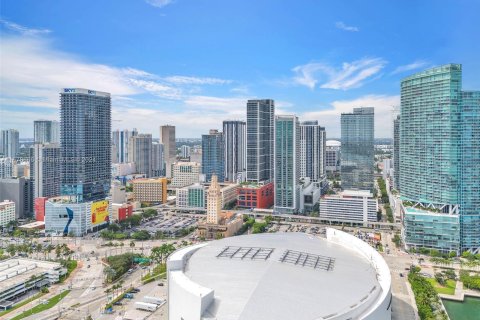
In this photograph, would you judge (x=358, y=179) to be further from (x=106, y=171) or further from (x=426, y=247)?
(x=106, y=171)

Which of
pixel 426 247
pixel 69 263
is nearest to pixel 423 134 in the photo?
pixel 426 247

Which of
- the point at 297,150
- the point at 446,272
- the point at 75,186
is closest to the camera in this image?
the point at 446,272

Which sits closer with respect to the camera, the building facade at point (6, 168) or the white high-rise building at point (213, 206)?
the white high-rise building at point (213, 206)

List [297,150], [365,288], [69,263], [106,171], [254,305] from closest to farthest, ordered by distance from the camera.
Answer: [254,305], [365,288], [69,263], [106,171], [297,150]

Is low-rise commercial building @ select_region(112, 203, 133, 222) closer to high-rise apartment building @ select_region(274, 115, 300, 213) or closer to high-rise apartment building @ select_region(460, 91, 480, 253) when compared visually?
high-rise apartment building @ select_region(274, 115, 300, 213)

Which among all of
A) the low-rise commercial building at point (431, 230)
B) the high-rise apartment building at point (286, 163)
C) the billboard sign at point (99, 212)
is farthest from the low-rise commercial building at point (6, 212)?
the low-rise commercial building at point (431, 230)

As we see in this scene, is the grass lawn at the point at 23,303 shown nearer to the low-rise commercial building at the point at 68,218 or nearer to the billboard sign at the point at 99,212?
the low-rise commercial building at the point at 68,218
